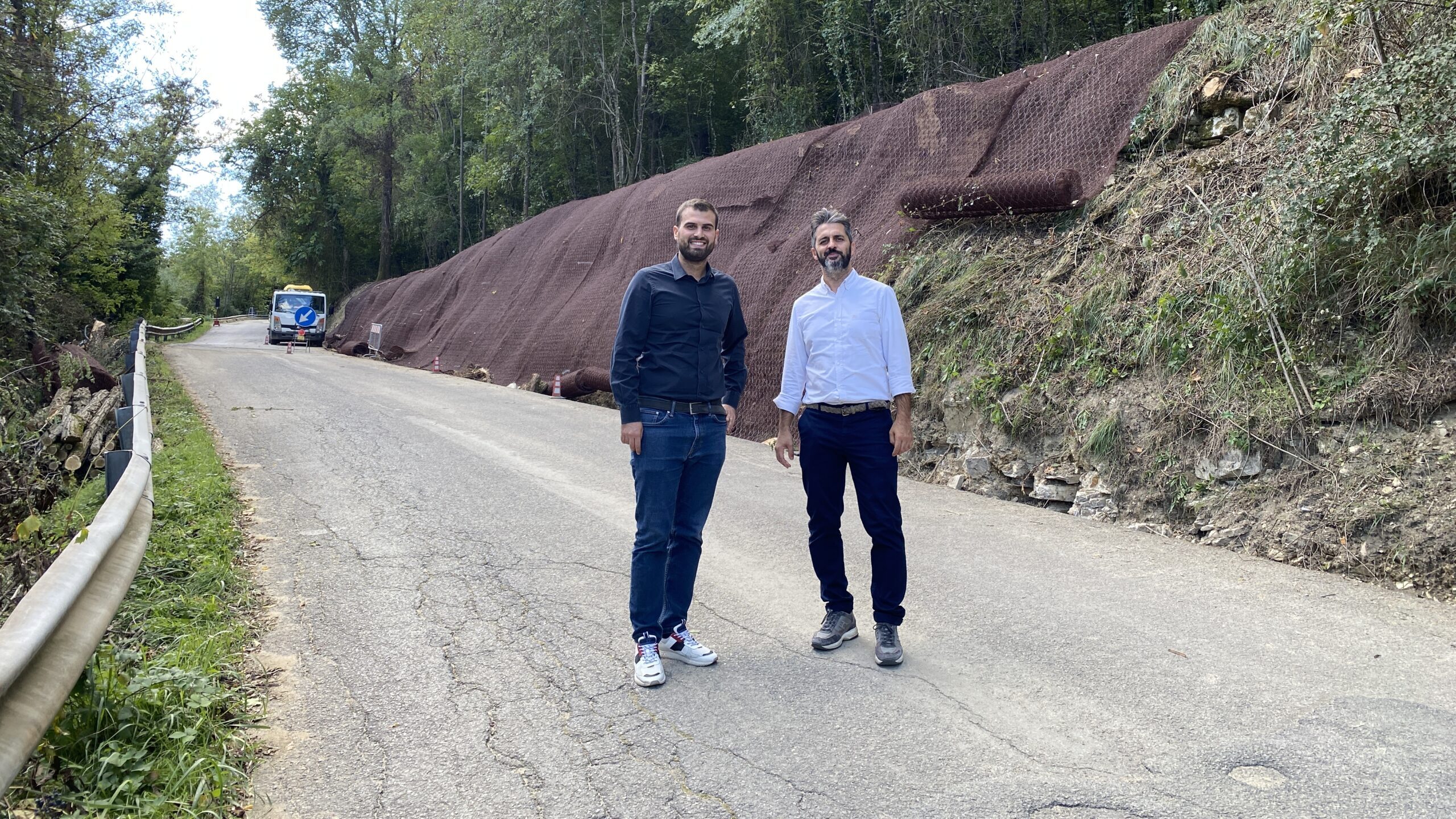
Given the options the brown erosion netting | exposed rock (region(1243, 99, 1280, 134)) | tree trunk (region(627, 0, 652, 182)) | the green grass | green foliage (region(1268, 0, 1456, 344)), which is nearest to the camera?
the green grass

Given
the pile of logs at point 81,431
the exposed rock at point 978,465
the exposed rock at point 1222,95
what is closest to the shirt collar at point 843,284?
the exposed rock at point 978,465

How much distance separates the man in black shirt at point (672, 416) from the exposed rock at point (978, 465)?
16.8 feet

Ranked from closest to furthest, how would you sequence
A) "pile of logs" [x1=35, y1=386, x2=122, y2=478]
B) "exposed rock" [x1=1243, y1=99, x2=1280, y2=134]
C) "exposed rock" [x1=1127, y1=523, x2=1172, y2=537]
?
"exposed rock" [x1=1127, y1=523, x2=1172, y2=537]
"pile of logs" [x1=35, y1=386, x2=122, y2=478]
"exposed rock" [x1=1243, y1=99, x2=1280, y2=134]

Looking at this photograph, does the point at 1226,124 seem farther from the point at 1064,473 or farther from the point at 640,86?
the point at 640,86

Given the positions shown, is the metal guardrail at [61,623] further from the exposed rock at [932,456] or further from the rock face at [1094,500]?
the exposed rock at [932,456]

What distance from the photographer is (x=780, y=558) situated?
6.10 m

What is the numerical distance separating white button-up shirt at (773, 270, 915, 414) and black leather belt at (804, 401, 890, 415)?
0.06 ft

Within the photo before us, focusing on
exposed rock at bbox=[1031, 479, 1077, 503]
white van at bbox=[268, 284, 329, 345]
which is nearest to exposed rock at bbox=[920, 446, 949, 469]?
exposed rock at bbox=[1031, 479, 1077, 503]

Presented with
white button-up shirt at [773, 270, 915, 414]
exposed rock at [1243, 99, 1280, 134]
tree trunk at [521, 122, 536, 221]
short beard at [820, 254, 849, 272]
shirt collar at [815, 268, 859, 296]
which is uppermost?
tree trunk at [521, 122, 536, 221]

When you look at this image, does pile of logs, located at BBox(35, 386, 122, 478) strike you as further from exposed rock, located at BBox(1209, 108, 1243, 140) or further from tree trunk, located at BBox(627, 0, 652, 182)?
tree trunk, located at BBox(627, 0, 652, 182)

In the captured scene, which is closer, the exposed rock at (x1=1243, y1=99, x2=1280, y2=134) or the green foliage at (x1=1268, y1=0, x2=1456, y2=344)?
the green foliage at (x1=1268, y1=0, x2=1456, y2=344)

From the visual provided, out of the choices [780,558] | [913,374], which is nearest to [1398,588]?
[780,558]

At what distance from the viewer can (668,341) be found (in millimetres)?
4199

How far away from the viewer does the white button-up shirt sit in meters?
4.31
